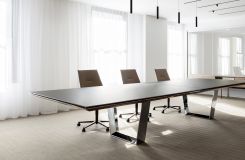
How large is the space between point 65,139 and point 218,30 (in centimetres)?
684

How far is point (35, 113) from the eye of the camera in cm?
547

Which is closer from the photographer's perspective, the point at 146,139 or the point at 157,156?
the point at 157,156

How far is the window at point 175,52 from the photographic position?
29.3 ft

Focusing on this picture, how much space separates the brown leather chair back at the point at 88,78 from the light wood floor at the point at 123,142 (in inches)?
30.9

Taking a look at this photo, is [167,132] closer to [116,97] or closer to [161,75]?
[116,97]

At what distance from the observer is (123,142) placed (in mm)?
3598

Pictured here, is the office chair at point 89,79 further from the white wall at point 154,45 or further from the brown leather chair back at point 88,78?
the white wall at point 154,45

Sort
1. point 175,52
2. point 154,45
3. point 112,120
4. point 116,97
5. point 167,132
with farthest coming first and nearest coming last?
point 175,52
point 154,45
point 167,132
point 112,120
point 116,97

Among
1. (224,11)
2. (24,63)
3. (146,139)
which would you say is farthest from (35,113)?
(224,11)

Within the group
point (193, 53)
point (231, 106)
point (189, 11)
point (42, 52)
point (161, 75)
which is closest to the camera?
point (42, 52)

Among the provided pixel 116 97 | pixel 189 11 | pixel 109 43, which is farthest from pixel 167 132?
pixel 189 11

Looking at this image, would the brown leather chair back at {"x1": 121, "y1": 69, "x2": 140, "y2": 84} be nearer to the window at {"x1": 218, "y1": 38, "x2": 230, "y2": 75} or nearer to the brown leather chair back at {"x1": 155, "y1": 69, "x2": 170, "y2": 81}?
the brown leather chair back at {"x1": 155, "y1": 69, "x2": 170, "y2": 81}

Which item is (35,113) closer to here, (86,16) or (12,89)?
(12,89)

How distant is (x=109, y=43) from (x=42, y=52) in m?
2.00
